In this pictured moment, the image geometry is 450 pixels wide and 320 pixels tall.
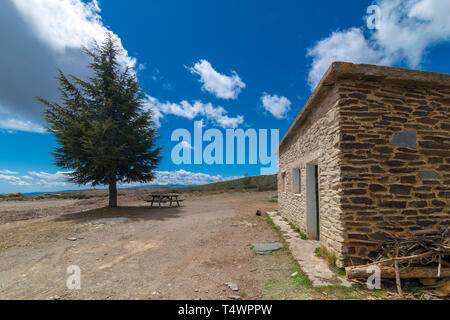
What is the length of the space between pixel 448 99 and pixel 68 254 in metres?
10.1

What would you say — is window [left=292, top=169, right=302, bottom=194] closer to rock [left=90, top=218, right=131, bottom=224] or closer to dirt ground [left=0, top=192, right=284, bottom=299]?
dirt ground [left=0, top=192, right=284, bottom=299]

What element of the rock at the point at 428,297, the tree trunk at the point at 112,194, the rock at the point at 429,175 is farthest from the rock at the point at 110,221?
the rock at the point at 429,175

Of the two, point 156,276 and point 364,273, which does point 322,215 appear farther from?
point 156,276

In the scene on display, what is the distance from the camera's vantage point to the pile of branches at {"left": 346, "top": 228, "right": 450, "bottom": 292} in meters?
3.51

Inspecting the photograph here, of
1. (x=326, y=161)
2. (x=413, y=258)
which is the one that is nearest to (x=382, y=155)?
(x=326, y=161)

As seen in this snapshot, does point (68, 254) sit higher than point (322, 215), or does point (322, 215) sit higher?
point (322, 215)

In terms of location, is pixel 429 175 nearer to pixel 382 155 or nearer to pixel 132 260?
pixel 382 155

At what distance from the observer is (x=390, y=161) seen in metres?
4.23

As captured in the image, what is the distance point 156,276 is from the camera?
4070 mm

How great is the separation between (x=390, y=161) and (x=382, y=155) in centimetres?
22

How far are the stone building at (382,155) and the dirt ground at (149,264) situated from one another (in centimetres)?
130

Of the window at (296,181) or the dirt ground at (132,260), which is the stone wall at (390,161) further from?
the window at (296,181)

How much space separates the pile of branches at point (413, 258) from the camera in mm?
3512
